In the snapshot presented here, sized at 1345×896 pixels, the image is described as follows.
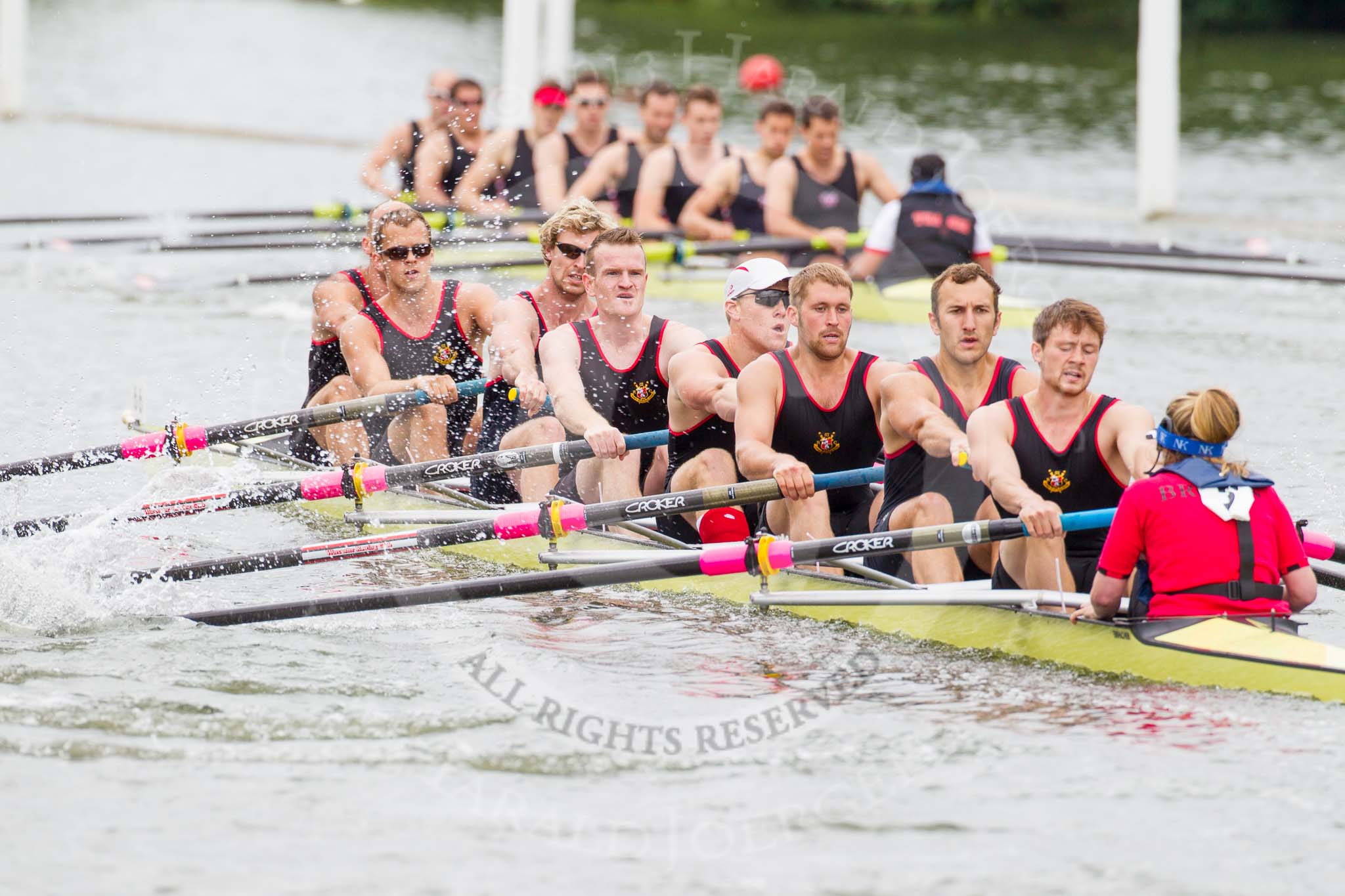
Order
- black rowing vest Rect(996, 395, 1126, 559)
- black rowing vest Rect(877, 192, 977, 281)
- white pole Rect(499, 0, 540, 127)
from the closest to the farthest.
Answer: black rowing vest Rect(996, 395, 1126, 559) < black rowing vest Rect(877, 192, 977, 281) < white pole Rect(499, 0, 540, 127)

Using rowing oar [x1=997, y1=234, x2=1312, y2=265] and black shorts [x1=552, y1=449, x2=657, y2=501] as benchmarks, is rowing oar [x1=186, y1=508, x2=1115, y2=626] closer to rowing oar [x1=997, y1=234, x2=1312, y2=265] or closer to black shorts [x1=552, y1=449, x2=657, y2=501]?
black shorts [x1=552, y1=449, x2=657, y2=501]

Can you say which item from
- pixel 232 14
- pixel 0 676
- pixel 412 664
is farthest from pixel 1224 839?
pixel 232 14

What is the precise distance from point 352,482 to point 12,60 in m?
19.7

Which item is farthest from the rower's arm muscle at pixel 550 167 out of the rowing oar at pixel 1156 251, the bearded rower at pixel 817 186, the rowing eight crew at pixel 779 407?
the rowing eight crew at pixel 779 407

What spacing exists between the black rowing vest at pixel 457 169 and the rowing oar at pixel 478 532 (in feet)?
28.0

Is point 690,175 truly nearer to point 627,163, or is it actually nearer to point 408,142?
point 627,163

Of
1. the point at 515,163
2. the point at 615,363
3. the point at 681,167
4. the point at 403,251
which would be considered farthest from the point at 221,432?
the point at 515,163

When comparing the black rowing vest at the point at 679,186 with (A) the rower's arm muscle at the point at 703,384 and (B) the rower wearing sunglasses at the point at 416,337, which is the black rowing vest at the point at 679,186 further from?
(A) the rower's arm muscle at the point at 703,384

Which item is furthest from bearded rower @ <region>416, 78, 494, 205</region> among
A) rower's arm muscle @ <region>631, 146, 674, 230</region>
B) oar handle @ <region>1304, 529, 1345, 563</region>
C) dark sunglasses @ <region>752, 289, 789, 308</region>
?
oar handle @ <region>1304, 529, 1345, 563</region>

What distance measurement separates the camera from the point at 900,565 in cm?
623

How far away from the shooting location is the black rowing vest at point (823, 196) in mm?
12844

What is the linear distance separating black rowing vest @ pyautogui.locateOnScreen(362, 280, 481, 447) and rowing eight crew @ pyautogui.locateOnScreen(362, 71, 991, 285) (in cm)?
429

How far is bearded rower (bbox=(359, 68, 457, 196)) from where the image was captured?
14281mm

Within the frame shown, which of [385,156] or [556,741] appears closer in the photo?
[556,741]
